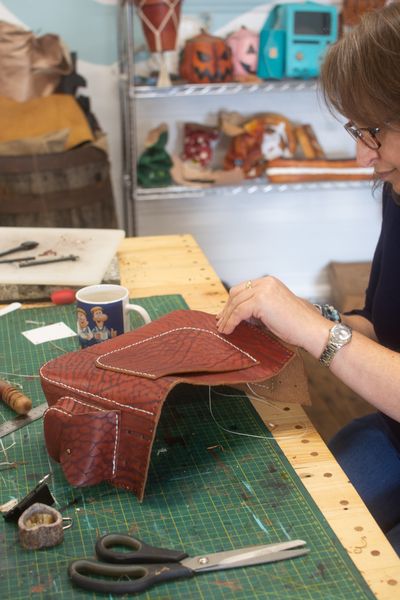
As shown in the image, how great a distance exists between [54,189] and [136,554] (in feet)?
6.76

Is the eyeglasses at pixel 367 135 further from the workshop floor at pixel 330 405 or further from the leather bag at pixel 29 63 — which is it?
the leather bag at pixel 29 63

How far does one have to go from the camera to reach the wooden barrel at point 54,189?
8.68 feet

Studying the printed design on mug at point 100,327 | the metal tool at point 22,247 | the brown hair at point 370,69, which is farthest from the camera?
the metal tool at point 22,247

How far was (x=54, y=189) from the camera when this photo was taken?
2.70 metres

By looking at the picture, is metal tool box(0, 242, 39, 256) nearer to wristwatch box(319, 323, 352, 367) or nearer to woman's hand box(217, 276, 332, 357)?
woman's hand box(217, 276, 332, 357)

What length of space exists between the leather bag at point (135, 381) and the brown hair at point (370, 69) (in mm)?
396

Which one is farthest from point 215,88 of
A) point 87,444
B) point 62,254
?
point 87,444

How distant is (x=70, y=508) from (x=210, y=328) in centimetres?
40

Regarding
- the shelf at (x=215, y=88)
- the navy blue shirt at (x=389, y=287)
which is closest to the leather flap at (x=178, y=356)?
the navy blue shirt at (x=389, y=287)

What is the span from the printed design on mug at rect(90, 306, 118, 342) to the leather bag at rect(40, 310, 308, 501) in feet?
0.37

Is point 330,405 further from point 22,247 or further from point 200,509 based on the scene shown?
point 200,509

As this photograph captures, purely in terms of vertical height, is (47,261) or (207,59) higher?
(207,59)

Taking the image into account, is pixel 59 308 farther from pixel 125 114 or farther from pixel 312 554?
pixel 125 114

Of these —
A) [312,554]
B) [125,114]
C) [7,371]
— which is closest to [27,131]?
[125,114]
